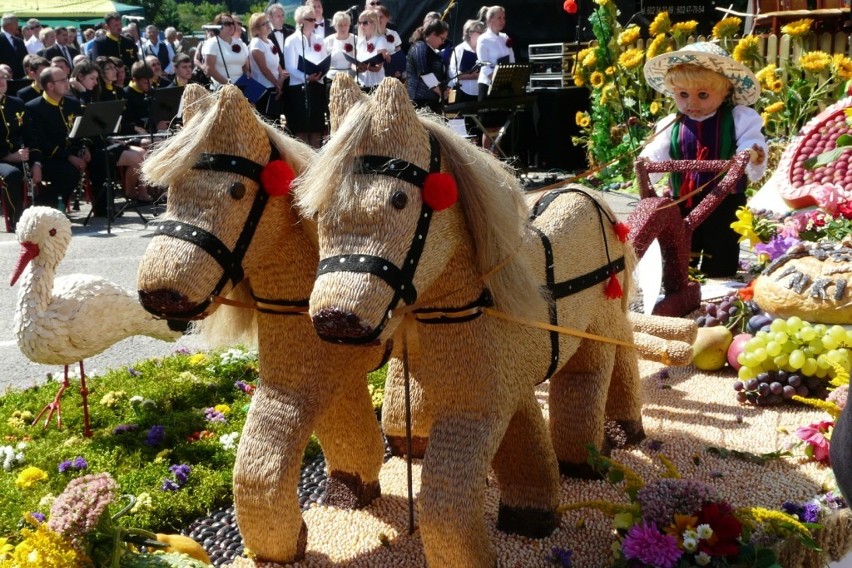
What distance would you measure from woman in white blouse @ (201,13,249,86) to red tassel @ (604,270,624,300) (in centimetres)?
822

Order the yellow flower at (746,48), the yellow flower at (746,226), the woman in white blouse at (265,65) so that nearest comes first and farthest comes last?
the yellow flower at (746,226), the yellow flower at (746,48), the woman in white blouse at (265,65)

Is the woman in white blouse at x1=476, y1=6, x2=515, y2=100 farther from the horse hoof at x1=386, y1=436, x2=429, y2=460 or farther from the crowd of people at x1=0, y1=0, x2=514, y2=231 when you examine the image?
the horse hoof at x1=386, y1=436, x2=429, y2=460

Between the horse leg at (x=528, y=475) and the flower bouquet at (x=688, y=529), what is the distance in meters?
0.11

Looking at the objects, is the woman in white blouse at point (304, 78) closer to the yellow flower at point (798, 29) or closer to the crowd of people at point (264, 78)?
the crowd of people at point (264, 78)

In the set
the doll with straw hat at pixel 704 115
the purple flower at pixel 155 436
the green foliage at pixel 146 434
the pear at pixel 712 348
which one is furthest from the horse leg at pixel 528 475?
the doll with straw hat at pixel 704 115

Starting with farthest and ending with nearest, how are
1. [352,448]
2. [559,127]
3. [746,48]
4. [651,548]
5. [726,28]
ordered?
[559,127], [726,28], [746,48], [352,448], [651,548]

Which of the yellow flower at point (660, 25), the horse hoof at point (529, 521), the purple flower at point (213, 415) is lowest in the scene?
the purple flower at point (213, 415)

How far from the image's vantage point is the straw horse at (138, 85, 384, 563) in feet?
7.73

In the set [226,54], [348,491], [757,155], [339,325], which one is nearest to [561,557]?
[348,491]

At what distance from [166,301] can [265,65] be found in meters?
8.53

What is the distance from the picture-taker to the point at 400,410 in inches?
126

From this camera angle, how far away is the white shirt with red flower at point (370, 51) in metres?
10.2

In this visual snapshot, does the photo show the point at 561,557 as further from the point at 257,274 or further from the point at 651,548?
the point at 257,274

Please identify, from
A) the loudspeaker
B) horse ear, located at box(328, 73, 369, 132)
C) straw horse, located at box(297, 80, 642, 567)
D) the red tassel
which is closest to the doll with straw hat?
the red tassel
